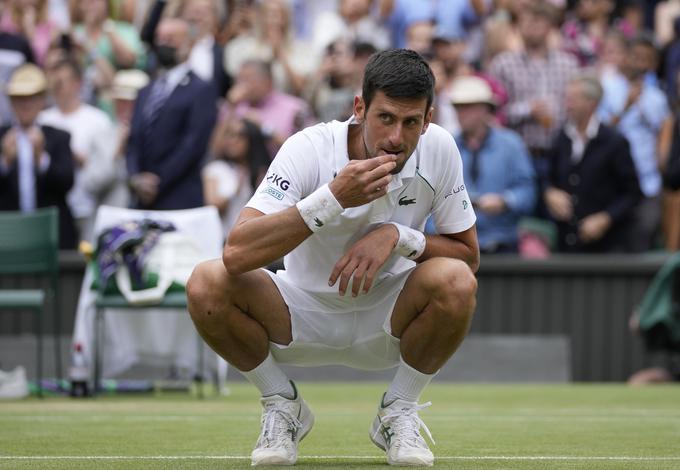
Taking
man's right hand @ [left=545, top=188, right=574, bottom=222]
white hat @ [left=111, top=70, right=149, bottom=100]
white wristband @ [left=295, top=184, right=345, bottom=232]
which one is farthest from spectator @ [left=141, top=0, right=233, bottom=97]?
white wristband @ [left=295, top=184, right=345, bottom=232]

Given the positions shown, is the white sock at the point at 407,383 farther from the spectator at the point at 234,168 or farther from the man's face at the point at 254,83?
the man's face at the point at 254,83

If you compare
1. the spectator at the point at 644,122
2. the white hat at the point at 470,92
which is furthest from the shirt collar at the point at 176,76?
the spectator at the point at 644,122

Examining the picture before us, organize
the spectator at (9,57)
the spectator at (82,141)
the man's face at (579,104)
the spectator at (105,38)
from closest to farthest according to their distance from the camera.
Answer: the man's face at (579,104) < the spectator at (82,141) < the spectator at (9,57) < the spectator at (105,38)

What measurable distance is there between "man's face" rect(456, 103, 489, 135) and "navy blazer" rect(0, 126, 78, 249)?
3483 millimetres

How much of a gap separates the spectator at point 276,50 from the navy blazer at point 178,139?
1.92 meters

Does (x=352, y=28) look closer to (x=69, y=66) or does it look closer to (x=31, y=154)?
(x=69, y=66)

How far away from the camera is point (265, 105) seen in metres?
13.2

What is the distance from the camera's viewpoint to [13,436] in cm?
677

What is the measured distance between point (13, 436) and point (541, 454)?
261 centimetres

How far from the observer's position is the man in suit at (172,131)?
11859 mm

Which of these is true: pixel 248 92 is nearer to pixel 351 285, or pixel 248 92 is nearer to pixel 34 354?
pixel 34 354

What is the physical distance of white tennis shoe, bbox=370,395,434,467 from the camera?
534 centimetres

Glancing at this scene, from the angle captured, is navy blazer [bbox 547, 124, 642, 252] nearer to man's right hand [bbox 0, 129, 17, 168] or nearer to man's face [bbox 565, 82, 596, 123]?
man's face [bbox 565, 82, 596, 123]

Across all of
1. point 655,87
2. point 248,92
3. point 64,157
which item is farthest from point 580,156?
point 64,157
